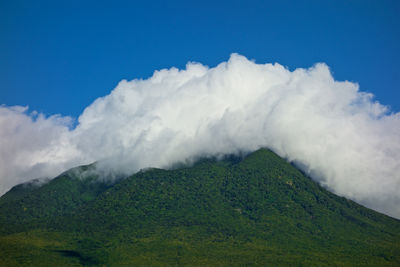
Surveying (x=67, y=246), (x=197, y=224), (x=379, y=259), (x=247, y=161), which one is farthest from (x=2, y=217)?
(x=379, y=259)

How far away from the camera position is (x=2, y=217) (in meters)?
183

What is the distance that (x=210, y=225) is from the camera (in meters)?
150

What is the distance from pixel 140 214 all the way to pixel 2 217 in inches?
2482

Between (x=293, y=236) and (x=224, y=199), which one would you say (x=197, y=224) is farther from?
(x=293, y=236)

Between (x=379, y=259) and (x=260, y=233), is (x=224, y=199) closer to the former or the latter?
(x=260, y=233)

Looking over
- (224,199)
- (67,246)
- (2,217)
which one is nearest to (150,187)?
(224,199)

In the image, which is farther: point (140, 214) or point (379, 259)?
point (140, 214)

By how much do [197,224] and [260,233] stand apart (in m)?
21.6

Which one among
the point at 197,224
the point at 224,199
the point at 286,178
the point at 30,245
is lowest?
the point at 30,245

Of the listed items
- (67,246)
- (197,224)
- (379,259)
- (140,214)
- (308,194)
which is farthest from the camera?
(308,194)

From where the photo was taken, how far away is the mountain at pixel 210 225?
12838 cm

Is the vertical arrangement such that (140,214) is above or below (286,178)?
below

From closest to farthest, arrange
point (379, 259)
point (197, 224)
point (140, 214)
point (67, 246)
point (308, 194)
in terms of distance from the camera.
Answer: point (379, 259) → point (67, 246) → point (197, 224) → point (140, 214) → point (308, 194)

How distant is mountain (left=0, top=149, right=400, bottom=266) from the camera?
421 ft
